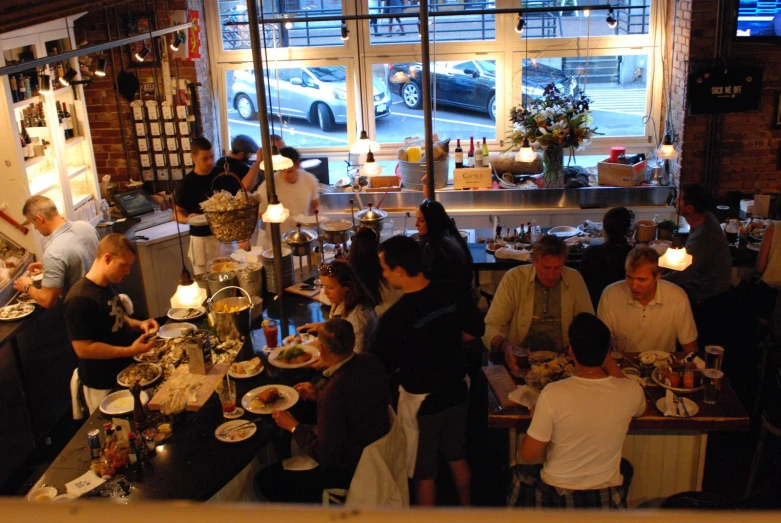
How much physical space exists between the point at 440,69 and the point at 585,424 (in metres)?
5.95

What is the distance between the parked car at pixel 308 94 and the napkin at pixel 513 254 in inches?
121

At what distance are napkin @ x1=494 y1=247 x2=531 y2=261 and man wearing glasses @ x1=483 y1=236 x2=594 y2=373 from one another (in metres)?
1.81

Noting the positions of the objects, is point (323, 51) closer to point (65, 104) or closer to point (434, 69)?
point (434, 69)

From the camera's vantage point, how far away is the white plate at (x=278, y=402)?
11.7 ft

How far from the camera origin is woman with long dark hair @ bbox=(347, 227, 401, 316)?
161 inches

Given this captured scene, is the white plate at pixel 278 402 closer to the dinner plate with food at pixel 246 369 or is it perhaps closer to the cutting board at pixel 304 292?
the dinner plate with food at pixel 246 369

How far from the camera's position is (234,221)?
3814mm

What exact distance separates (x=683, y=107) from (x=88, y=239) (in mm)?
5272

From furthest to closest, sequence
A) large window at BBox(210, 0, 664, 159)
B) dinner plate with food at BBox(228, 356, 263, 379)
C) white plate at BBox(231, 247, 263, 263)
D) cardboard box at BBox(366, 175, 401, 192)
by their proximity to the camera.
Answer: large window at BBox(210, 0, 664, 159) < cardboard box at BBox(366, 175, 401, 192) < white plate at BBox(231, 247, 263, 263) < dinner plate with food at BBox(228, 356, 263, 379)

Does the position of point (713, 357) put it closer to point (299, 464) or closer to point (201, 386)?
point (299, 464)

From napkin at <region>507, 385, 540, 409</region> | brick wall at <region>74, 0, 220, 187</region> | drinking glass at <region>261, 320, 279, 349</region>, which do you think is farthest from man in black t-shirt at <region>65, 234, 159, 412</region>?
brick wall at <region>74, 0, 220, 187</region>

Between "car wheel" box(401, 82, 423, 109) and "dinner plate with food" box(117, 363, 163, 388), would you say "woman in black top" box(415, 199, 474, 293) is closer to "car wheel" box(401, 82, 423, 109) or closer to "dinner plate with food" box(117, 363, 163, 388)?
"dinner plate with food" box(117, 363, 163, 388)

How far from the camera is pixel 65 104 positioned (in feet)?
22.8

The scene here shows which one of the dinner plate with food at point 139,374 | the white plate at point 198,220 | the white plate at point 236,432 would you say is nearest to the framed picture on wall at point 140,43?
the white plate at point 198,220
